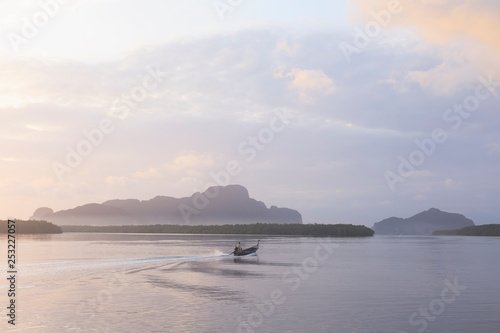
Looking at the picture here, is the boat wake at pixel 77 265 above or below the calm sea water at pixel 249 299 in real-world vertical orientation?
above

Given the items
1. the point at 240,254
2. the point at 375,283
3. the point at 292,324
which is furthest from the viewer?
the point at 240,254

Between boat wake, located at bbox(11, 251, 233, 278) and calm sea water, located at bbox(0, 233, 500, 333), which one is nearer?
calm sea water, located at bbox(0, 233, 500, 333)

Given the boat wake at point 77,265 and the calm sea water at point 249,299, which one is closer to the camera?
the calm sea water at point 249,299

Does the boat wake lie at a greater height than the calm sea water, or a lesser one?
greater

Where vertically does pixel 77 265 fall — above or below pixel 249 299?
above

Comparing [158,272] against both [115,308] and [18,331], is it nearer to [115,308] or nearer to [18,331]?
[115,308]

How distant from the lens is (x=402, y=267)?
60094 millimetres

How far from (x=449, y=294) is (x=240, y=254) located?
41.7 metres

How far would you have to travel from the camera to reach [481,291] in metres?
39.5

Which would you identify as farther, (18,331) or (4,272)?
(4,272)

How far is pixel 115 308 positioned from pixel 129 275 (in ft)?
58.5

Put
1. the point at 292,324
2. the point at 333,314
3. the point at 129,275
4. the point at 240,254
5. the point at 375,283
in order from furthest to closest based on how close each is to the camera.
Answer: the point at 240,254, the point at 129,275, the point at 375,283, the point at 333,314, the point at 292,324

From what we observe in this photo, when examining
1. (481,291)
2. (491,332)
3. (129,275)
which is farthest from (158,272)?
(491,332)

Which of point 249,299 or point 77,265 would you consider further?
point 77,265
